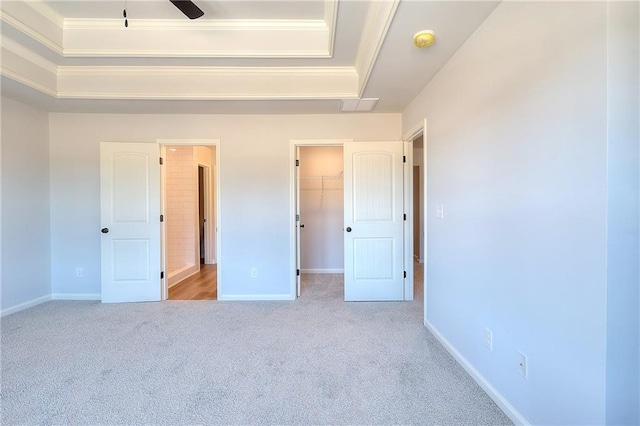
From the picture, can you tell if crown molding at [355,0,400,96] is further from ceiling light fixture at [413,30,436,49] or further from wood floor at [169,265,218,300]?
wood floor at [169,265,218,300]

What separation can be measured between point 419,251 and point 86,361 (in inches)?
211

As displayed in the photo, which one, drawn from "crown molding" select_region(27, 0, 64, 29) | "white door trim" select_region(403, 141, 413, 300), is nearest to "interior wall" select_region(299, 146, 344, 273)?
"white door trim" select_region(403, 141, 413, 300)

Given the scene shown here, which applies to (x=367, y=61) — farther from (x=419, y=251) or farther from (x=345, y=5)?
(x=419, y=251)

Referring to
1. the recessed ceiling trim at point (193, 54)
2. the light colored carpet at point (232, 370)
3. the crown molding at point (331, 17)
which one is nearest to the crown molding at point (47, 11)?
the recessed ceiling trim at point (193, 54)

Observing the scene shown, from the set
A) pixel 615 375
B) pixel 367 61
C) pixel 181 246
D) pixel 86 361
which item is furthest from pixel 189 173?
pixel 615 375

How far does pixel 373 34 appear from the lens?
206 cm

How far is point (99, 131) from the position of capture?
3.46 metres

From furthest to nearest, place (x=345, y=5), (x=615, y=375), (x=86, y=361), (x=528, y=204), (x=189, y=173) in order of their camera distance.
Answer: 1. (x=189, y=173)
2. (x=86, y=361)
3. (x=345, y=5)
4. (x=528, y=204)
5. (x=615, y=375)

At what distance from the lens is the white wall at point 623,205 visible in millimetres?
994

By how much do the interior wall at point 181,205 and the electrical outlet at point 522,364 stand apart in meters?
4.87

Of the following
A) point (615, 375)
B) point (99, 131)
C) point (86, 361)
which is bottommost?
point (86, 361)

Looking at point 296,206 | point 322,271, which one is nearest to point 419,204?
point 322,271

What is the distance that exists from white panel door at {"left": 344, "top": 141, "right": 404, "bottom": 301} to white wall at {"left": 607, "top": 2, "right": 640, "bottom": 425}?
2384 mm

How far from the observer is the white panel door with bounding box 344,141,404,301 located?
339 cm
